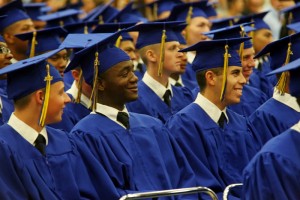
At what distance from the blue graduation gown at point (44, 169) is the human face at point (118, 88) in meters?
0.44

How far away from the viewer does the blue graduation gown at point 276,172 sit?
4301 millimetres

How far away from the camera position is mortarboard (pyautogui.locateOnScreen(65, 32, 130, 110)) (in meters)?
5.44

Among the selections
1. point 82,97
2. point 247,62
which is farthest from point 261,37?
Answer: point 82,97

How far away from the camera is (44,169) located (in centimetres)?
488

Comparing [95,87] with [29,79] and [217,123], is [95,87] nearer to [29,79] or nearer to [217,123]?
[29,79]

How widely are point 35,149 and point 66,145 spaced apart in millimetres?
247

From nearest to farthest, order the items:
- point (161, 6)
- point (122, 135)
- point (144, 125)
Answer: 1. point (122, 135)
2. point (144, 125)
3. point (161, 6)

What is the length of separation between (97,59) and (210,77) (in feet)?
3.10

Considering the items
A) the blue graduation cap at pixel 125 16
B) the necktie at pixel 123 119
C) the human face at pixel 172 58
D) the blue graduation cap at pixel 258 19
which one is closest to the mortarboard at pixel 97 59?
the necktie at pixel 123 119

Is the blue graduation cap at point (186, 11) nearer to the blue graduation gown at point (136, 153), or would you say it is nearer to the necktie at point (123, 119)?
the blue graduation gown at point (136, 153)

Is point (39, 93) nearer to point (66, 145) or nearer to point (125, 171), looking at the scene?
point (66, 145)

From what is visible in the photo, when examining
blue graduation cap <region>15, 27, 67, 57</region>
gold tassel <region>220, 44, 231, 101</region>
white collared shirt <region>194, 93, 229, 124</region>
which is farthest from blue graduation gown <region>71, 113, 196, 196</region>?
blue graduation cap <region>15, 27, 67, 57</region>

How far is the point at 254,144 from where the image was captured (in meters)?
6.06

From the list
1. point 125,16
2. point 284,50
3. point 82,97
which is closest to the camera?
point 284,50
